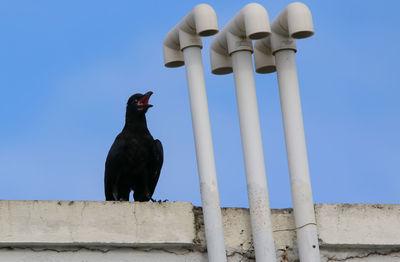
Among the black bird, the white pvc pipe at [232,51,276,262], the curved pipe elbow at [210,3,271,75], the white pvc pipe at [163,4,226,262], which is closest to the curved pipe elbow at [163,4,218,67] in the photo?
the white pvc pipe at [163,4,226,262]

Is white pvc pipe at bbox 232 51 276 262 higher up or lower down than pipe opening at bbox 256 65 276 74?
lower down

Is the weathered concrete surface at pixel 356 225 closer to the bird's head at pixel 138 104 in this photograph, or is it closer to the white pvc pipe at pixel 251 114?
the white pvc pipe at pixel 251 114

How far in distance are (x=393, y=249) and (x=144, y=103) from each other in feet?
12.2

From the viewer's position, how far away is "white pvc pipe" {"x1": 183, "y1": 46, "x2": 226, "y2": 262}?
6449 millimetres

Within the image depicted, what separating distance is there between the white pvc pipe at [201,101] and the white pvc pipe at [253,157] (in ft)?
0.84

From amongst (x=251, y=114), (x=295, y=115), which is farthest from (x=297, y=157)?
(x=251, y=114)

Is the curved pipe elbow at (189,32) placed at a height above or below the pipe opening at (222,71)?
above

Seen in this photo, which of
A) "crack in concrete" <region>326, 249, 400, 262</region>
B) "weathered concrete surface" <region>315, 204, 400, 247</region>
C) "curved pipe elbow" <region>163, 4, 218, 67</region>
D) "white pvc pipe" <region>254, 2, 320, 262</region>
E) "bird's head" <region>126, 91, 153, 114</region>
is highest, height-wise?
"bird's head" <region>126, 91, 153, 114</region>

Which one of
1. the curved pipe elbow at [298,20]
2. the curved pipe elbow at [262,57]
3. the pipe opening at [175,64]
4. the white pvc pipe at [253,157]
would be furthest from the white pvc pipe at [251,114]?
the pipe opening at [175,64]

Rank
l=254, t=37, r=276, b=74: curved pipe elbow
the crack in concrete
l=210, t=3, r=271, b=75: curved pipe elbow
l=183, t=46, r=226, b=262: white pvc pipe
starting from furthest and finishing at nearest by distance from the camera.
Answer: l=254, t=37, r=276, b=74: curved pipe elbow
the crack in concrete
l=210, t=3, r=271, b=75: curved pipe elbow
l=183, t=46, r=226, b=262: white pvc pipe

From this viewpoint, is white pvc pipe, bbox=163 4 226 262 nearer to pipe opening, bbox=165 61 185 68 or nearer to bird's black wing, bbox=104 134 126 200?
pipe opening, bbox=165 61 185 68

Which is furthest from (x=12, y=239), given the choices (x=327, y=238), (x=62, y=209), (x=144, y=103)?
(x=144, y=103)

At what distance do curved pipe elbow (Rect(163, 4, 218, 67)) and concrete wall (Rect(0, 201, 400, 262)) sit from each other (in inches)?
52.9

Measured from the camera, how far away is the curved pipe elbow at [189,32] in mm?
6879
